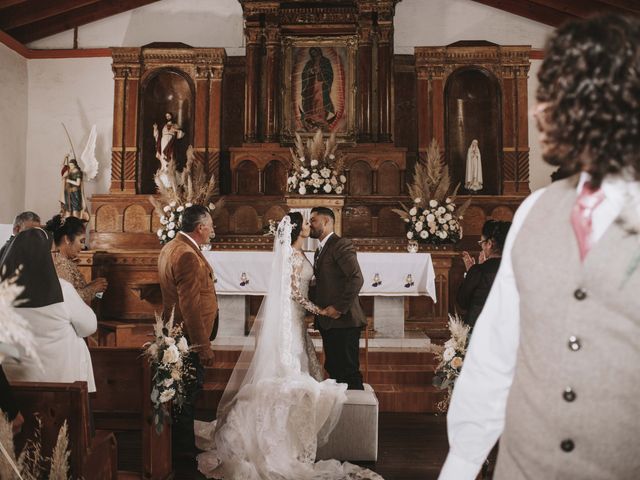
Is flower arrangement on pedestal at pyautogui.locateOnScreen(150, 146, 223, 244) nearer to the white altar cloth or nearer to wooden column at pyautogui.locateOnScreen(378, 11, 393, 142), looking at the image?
the white altar cloth

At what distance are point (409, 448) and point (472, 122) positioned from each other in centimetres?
708

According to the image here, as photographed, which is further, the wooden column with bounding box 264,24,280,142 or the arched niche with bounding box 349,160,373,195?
the wooden column with bounding box 264,24,280,142

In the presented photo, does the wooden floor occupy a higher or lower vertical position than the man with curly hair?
lower

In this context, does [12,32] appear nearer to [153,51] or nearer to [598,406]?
[153,51]

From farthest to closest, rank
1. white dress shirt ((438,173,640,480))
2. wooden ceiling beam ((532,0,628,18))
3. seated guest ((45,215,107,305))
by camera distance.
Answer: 1. wooden ceiling beam ((532,0,628,18))
2. seated guest ((45,215,107,305))
3. white dress shirt ((438,173,640,480))

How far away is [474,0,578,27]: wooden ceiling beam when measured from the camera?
33.9 ft

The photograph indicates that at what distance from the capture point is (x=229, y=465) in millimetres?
4008

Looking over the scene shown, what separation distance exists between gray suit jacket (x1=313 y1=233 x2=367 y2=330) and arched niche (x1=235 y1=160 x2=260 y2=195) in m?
5.40

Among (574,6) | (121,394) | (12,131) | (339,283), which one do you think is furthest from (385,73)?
(121,394)

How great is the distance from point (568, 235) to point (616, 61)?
355mm

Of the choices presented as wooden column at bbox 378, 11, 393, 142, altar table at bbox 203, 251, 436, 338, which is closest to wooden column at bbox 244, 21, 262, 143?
wooden column at bbox 378, 11, 393, 142

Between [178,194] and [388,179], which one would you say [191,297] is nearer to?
[178,194]

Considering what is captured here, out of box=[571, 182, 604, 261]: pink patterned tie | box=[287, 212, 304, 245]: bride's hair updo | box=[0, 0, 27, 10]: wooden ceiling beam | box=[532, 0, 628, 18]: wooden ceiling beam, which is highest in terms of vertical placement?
box=[532, 0, 628, 18]: wooden ceiling beam

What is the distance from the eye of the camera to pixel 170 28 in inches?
433
